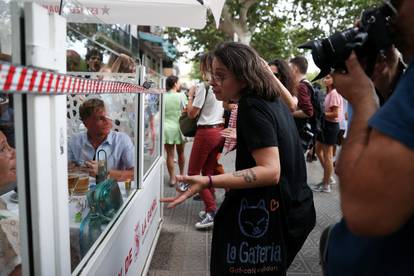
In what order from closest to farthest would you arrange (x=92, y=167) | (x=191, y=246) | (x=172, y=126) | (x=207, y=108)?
(x=92, y=167), (x=191, y=246), (x=207, y=108), (x=172, y=126)

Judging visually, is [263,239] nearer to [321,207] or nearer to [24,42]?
[24,42]

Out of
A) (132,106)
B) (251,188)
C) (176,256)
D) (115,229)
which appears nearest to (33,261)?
(115,229)

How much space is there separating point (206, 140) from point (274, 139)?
8.50 feet

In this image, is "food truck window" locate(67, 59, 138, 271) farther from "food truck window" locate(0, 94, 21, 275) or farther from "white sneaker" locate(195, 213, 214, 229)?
"white sneaker" locate(195, 213, 214, 229)

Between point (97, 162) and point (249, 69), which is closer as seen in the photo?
point (249, 69)

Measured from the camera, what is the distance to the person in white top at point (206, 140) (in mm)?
4215

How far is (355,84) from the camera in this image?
0.99 metres

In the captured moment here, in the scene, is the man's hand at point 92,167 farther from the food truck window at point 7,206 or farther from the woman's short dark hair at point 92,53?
the woman's short dark hair at point 92,53

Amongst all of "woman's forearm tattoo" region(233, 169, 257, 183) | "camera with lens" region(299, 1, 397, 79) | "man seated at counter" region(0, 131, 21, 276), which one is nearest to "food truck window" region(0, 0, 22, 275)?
"man seated at counter" region(0, 131, 21, 276)

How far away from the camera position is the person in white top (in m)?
4.21

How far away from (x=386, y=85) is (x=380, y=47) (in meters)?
0.31

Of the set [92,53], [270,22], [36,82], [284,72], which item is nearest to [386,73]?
[36,82]

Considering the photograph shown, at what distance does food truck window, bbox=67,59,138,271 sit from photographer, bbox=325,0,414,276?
1.08 meters

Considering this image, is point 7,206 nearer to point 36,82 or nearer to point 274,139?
point 36,82
